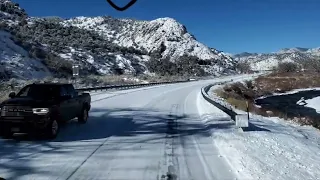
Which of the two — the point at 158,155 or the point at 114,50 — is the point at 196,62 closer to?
the point at 114,50

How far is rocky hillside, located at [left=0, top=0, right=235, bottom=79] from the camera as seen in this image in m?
56.2

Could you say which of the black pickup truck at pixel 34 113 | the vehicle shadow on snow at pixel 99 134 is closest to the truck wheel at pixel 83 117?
the vehicle shadow on snow at pixel 99 134

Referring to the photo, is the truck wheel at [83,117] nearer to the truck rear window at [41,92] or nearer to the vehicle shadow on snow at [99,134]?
the vehicle shadow on snow at [99,134]

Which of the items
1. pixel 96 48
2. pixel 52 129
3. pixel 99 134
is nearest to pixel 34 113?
pixel 52 129

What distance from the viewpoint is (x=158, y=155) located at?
8781 millimetres

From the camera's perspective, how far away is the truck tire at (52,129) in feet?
33.6

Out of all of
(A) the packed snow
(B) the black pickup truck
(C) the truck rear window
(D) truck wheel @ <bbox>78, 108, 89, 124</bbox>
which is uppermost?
(C) the truck rear window

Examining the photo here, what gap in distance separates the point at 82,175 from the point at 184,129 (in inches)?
250

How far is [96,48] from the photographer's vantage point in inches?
3898

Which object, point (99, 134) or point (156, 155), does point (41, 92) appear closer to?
point (99, 134)

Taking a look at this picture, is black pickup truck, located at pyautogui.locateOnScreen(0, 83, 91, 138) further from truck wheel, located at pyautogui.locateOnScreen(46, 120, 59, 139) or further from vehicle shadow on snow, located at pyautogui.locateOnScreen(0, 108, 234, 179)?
vehicle shadow on snow, located at pyautogui.locateOnScreen(0, 108, 234, 179)

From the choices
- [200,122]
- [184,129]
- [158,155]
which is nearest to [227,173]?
[158,155]

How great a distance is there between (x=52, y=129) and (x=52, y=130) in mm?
30

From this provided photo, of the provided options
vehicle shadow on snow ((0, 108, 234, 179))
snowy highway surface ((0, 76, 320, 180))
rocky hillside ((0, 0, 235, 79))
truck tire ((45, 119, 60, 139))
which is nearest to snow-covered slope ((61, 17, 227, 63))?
rocky hillside ((0, 0, 235, 79))
